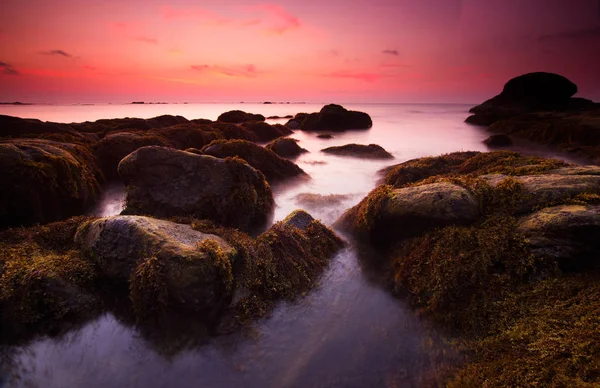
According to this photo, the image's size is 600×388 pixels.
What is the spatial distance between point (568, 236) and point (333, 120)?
37917 millimetres

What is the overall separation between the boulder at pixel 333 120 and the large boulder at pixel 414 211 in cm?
3473

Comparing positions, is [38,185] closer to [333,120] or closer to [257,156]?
[257,156]

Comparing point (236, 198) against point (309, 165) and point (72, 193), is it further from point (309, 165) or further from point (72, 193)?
point (309, 165)

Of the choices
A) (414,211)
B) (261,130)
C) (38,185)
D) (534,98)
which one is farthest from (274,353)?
(534,98)

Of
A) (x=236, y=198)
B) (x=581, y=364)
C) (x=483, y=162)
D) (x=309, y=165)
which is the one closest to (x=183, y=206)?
(x=236, y=198)

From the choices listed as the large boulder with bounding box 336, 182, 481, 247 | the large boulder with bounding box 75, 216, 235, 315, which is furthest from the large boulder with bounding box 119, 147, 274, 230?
the large boulder with bounding box 336, 182, 481, 247

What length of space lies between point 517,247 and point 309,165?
46.8 feet

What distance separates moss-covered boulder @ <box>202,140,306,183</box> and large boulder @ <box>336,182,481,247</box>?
739cm

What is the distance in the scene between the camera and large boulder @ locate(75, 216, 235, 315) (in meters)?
4.45

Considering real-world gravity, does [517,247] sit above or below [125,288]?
above

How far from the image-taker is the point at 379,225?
21.8 ft

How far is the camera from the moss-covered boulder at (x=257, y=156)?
531 inches

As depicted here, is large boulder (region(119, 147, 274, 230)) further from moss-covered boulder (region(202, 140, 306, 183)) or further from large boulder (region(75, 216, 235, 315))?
moss-covered boulder (region(202, 140, 306, 183))

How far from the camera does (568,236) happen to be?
4324mm
